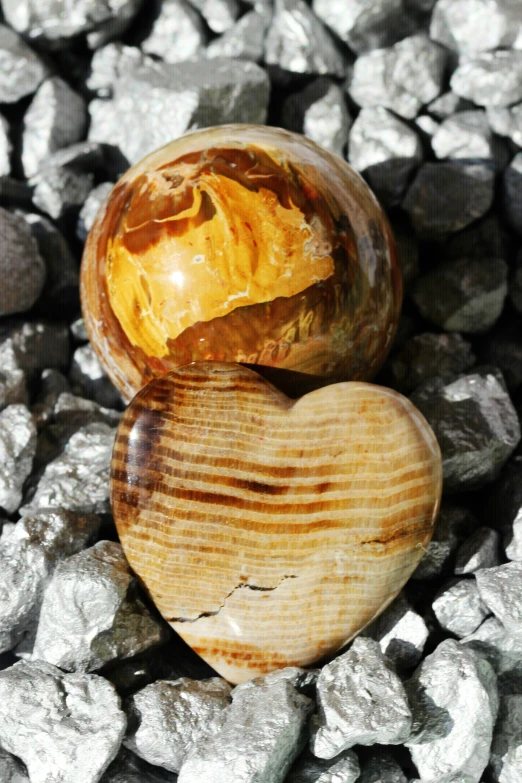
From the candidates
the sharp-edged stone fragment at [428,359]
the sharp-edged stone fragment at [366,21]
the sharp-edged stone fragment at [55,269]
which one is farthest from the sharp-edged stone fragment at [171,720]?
the sharp-edged stone fragment at [366,21]

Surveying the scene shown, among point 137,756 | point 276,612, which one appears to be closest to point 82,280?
point 276,612

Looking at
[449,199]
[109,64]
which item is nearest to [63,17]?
[109,64]

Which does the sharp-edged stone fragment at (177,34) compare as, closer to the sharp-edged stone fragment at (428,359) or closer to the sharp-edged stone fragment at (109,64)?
Result: the sharp-edged stone fragment at (109,64)

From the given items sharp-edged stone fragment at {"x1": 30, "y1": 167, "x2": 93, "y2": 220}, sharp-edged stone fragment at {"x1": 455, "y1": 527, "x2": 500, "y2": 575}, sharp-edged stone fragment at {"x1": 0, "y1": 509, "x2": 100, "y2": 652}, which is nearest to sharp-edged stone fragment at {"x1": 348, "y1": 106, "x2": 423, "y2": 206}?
sharp-edged stone fragment at {"x1": 30, "y1": 167, "x2": 93, "y2": 220}

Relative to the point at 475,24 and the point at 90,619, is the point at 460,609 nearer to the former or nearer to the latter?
the point at 90,619

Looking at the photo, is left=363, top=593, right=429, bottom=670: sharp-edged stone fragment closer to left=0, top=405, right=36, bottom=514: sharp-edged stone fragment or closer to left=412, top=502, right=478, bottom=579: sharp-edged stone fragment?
left=412, top=502, right=478, bottom=579: sharp-edged stone fragment
